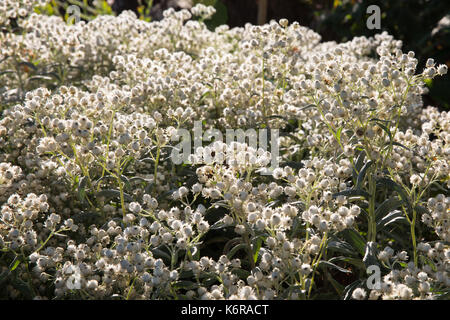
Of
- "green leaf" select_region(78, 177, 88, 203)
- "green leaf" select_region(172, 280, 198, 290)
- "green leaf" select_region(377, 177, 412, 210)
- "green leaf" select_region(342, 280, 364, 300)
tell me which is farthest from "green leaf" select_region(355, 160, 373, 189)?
"green leaf" select_region(78, 177, 88, 203)

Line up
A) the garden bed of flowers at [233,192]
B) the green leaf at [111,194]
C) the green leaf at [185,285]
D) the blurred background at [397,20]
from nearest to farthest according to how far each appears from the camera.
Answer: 1. the garden bed of flowers at [233,192]
2. the green leaf at [185,285]
3. the green leaf at [111,194]
4. the blurred background at [397,20]

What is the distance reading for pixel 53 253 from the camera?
1.86 metres

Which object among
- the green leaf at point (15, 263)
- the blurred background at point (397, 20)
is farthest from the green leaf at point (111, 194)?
the blurred background at point (397, 20)

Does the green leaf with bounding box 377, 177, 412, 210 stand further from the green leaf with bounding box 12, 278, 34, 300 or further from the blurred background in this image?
the blurred background

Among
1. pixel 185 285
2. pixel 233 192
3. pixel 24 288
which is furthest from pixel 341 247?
pixel 24 288

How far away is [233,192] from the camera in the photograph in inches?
72.3

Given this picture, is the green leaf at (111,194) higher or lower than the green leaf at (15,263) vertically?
higher

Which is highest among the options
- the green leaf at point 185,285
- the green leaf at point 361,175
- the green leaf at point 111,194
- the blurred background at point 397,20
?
the blurred background at point 397,20

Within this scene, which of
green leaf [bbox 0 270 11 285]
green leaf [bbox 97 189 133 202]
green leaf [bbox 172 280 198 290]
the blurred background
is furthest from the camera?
the blurred background

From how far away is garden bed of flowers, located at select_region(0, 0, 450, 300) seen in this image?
1719 millimetres

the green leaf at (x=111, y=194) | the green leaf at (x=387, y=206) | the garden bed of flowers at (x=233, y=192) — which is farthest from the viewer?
the green leaf at (x=111, y=194)

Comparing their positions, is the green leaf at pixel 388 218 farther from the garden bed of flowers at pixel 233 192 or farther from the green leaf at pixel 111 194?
the green leaf at pixel 111 194

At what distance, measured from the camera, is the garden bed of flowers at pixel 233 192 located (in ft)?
5.64

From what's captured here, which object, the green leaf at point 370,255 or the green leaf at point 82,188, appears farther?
the green leaf at point 82,188
